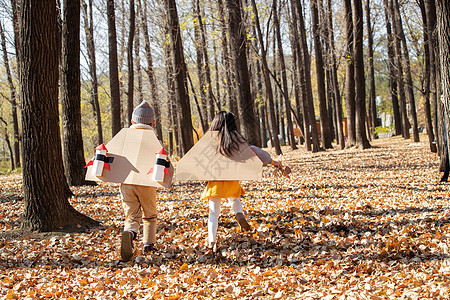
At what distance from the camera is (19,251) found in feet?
18.5

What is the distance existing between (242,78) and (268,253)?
924 centimetres

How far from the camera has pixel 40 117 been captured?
6191 mm

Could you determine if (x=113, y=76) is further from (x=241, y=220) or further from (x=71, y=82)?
(x=241, y=220)

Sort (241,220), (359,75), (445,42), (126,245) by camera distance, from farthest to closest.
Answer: (359,75) → (241,220) → (445,42) → (126,245)

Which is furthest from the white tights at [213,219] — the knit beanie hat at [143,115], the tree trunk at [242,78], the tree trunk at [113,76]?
the tree trunk at [113,76]

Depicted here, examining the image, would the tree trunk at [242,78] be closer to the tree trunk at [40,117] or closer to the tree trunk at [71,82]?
the tree trunk at [71,82]

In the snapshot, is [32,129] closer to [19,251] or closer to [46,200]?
[46,200]

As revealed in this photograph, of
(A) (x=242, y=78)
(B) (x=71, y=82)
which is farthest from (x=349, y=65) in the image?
(B) (x=71, y=82)

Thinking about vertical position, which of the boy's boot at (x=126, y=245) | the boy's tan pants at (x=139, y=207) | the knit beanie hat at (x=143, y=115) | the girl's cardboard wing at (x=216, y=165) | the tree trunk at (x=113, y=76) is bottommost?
the boy's boot at (x=126, y=245)

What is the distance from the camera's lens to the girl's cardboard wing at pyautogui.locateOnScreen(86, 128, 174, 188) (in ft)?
17.0

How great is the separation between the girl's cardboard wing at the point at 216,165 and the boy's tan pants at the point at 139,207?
0.47m

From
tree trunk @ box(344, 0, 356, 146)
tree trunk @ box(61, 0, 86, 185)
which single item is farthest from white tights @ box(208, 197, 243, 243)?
tree trunk @ box(344, 0, 356, 146)

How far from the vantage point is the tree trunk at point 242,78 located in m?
13.2

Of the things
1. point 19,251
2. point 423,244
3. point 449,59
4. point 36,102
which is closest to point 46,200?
point 19,251
